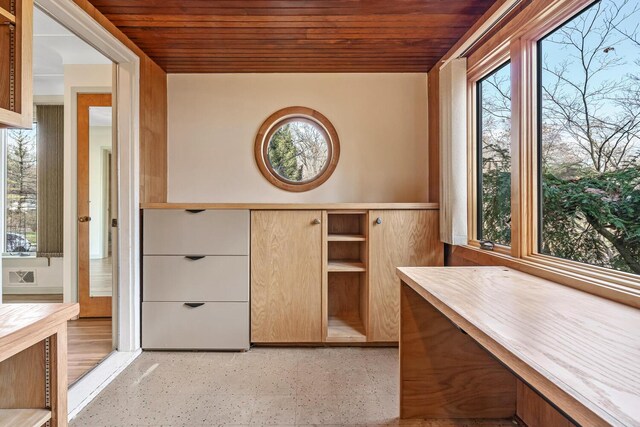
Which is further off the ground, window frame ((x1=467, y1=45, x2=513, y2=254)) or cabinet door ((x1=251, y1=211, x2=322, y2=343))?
window frame ((x1=467, y1=45, x2=513, y2=254))

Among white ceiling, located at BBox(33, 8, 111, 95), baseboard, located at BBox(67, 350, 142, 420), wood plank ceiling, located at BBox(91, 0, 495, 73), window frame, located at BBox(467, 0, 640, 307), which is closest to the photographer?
window frame, located at BBox(467, 0, 640, 307)

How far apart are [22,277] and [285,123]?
2.49 m

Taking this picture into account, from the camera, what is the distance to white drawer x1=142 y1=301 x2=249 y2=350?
8.03ft

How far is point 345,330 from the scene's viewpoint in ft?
8.45

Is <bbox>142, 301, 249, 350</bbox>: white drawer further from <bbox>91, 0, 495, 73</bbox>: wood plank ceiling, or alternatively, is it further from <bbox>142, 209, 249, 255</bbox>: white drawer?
<bbox>91, 0, 495, 73</bbox>: wood plank ceiling

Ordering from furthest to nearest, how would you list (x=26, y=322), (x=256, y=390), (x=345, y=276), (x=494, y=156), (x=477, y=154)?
(x=345, y=276) < (x=477, y=154) < (x=494, y=156) < (x=256, y=390) < (x=26, y=322)

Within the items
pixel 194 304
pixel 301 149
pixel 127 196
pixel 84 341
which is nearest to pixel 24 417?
pixel 194 304

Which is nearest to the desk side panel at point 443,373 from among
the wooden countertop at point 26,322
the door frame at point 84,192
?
the wooden countertop at point 26,322

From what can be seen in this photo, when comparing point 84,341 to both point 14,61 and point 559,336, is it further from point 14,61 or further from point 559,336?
point 559,336

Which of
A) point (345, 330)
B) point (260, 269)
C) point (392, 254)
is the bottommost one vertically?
point (345, 330)

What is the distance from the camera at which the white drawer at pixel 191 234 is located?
2438 millimetres

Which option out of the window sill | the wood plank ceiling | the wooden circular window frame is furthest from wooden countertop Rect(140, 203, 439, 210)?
the wood plank ceiling

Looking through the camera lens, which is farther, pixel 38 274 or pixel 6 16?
pixel 38 274

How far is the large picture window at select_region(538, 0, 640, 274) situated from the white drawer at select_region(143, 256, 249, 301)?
1.85 metres
